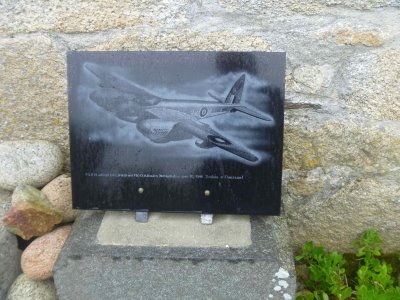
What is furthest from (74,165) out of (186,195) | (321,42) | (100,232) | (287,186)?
(321,42)

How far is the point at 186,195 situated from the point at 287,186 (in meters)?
0.46

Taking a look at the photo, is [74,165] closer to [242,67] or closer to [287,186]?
[242,67]

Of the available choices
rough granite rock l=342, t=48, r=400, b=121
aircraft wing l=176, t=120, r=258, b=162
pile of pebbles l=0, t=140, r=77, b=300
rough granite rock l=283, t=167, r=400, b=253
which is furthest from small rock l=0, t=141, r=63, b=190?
rough granite rock l=342, t=48, r=400, b=121

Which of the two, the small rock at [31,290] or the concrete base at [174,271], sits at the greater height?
the concrete base at [174,271]

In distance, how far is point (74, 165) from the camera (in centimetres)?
137

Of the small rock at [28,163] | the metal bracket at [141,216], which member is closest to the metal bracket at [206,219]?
the metal bracket at [141,216]

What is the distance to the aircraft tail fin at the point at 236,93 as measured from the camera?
1338 mm

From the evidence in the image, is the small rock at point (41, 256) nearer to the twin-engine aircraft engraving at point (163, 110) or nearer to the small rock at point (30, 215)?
the small rock at point (30, 215)

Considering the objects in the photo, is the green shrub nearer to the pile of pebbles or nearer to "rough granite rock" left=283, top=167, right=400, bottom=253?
"rough granite rock" left=283, top=167, right=400, bottom=253

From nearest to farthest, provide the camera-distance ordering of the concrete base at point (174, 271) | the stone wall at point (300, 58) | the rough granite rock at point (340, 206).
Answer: the concrete base at point (174, 271)
the stone wall at point (300, 58)
the rough granite rock at point (340, 206)

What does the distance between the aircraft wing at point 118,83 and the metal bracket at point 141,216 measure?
354mm

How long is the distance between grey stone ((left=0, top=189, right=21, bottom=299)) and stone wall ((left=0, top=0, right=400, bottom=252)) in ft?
1.48

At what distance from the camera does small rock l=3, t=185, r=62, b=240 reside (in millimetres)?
1385

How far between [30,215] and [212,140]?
647 mm
